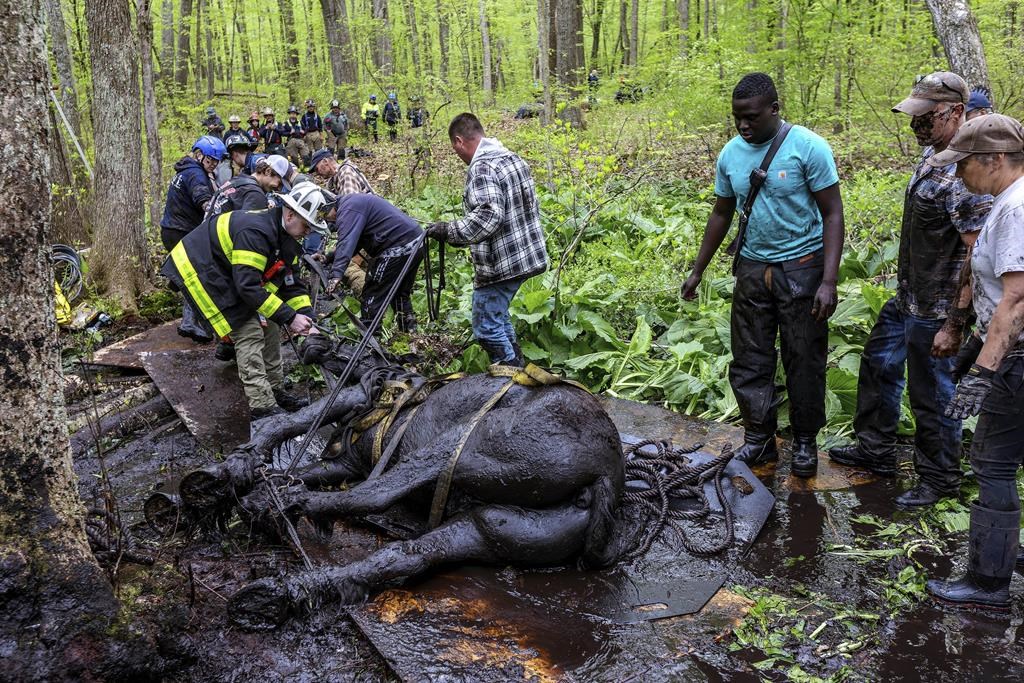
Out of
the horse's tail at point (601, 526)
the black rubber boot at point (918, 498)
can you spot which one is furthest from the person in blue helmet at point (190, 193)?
the black rubber boot at point (918, 498)

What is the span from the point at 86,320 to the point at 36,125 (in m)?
6.79

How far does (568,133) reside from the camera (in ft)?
36.3

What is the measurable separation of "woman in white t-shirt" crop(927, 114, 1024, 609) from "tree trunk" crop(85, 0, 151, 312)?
886 centimetres

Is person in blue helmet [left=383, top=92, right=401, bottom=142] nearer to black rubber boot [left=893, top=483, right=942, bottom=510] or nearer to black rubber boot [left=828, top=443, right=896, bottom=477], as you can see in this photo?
black rubber boot [left=828, top=443, right=896, bottom=477]

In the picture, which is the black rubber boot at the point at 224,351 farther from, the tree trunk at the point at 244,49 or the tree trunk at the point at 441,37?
the tree trunk at the point at 244,49

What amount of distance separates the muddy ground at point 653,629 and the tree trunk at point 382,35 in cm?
1325

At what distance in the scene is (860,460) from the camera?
487cm

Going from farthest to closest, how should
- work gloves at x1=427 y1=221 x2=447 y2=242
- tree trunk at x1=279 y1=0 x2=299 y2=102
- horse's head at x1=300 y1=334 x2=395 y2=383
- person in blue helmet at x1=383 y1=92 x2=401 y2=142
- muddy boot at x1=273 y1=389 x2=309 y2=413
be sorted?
tree trunk at x1=279 y1=0 x2=299 y2=102 < person in blue helmet at x1=383 y1=92 x2=401 y2=142 < muddy boot at x1=273 y1=389 x2=309 y2=413 < work gloves at x1=427 y1=221 x2=447 y2=242 < horse's head at x1=300 y1=334 x2=395 y2=383

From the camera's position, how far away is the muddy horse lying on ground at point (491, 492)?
363 cm

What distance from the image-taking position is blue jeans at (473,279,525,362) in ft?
19.6

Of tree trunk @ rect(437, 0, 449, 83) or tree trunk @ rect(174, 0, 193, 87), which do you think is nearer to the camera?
tree trunk @ rect(437, 0, 449, 83)

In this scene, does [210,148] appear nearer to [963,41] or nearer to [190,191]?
[190,191]

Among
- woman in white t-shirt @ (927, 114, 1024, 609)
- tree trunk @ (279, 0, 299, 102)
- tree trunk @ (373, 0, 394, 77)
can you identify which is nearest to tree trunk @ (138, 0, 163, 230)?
tree trunk @ (373, 0, 394, 77)

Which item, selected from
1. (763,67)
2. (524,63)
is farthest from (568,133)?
(524,63)
